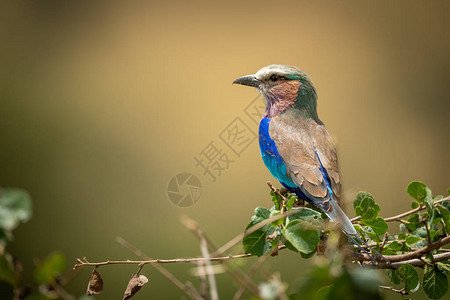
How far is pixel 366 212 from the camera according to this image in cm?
85

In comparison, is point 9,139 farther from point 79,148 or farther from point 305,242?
point 305,242

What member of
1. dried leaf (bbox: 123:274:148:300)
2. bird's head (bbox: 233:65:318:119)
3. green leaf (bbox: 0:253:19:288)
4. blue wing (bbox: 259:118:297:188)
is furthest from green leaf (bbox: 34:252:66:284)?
bird's head (bbox: 233:65:318:119)

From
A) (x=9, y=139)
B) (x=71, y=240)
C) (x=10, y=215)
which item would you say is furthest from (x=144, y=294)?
(x=10, y=215)

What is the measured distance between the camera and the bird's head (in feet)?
4.96

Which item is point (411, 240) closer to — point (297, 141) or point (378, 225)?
point (378, 225)

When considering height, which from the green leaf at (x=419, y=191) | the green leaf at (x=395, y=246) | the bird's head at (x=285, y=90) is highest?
the bird's head at (x=285, y=90)

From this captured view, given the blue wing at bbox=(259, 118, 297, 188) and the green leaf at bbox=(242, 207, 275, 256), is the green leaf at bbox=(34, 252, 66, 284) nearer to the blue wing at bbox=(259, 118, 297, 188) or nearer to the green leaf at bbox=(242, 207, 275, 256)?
the green leaf at bbox=(242, 207, 275, 256)

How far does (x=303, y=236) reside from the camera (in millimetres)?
663

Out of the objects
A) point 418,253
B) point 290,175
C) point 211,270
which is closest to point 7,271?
point 211,270

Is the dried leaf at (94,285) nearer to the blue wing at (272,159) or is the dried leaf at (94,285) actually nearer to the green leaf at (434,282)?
the green leaf at (434,282)

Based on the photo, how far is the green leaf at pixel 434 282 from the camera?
0.77 metres

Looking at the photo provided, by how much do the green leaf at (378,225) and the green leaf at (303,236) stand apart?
199mm

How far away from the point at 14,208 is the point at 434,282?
65 centimetres

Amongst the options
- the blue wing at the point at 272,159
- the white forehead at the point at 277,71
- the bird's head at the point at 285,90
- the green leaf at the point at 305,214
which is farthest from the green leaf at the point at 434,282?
the white forehead at the point at 277,71
